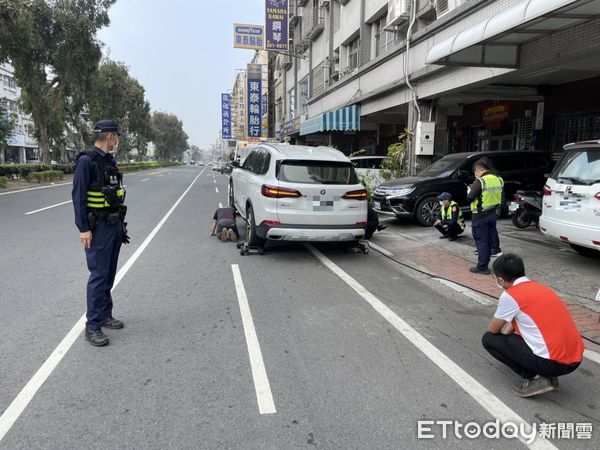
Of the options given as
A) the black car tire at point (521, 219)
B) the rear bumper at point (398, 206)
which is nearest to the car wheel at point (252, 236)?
the rear bumper at point (398, 206)

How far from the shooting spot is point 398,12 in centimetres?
1433

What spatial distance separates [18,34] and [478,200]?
71.6ft

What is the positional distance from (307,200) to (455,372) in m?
4.06

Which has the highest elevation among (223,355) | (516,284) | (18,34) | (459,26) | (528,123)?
(18,34)

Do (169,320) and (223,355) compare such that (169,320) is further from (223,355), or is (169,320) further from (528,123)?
(528,123)

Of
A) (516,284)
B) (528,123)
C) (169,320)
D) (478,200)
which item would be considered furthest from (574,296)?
(528,123)

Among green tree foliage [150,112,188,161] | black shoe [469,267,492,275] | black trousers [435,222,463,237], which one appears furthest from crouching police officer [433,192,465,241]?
green tree foliage [150,112,188,161]

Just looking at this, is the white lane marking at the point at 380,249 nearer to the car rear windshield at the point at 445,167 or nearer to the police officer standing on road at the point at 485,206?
the police officer standing on road at the point at 485,206

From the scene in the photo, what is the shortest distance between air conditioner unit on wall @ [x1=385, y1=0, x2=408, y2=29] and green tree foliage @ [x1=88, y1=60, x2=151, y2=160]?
23138 millimetres

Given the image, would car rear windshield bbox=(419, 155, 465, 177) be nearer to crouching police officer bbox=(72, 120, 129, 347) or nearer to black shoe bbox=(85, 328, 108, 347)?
crouching police officer bbox=(72, 120, 129, 347)

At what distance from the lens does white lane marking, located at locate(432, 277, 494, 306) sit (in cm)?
567

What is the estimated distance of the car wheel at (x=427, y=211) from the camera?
10.6 metres

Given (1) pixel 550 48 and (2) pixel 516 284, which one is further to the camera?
(1) pixel 550 48

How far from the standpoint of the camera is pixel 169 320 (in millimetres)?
4797
